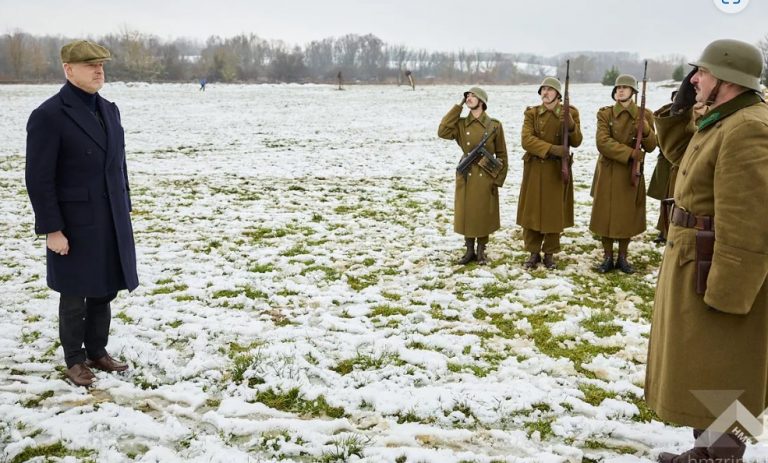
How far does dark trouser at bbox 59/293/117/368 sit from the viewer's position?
13.8ft

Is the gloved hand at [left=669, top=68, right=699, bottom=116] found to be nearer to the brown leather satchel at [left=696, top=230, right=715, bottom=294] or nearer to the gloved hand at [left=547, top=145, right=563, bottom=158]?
the brown leather satchel at [left=696, top=230, right=715, bottom=294]

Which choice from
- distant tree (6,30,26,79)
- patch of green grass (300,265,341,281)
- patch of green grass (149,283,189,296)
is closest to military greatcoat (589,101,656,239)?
patch of green grass (300,265,341,281)

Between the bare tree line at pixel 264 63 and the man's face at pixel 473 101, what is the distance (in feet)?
133

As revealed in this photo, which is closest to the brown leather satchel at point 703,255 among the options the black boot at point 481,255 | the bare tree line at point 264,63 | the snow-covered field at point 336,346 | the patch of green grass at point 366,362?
the snow-covered field at point 336,346

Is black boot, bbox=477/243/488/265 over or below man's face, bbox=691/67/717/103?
below

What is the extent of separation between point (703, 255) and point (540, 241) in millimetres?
4409

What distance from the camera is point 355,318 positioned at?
568 cm

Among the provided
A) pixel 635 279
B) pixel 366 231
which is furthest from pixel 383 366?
pixel 366 231

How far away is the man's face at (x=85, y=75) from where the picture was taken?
389 centimetres

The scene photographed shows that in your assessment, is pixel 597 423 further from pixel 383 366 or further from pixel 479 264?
pixel 479 264

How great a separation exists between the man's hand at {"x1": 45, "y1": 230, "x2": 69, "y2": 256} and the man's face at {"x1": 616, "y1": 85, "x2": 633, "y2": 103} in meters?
5.89

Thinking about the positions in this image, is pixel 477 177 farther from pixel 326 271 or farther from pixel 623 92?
pixel 326 271

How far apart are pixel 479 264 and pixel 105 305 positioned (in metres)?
4.49

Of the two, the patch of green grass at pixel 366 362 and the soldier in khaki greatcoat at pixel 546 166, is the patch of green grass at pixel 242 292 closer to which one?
the patch of green grass at pixel 366 362
